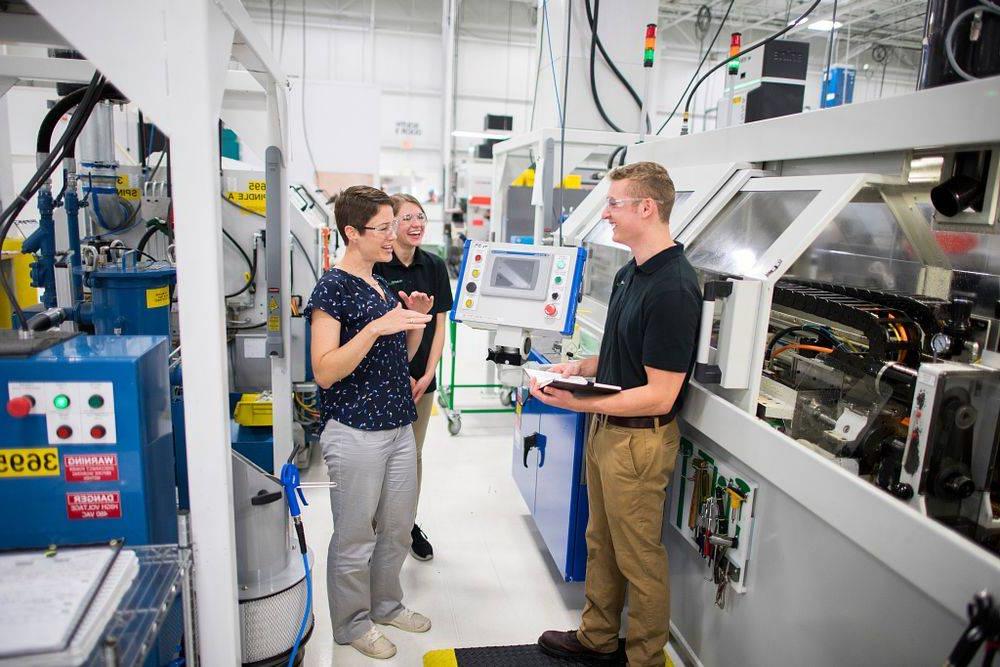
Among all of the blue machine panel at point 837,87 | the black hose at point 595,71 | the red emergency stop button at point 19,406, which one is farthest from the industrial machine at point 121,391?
the blue machine panel at point 837,87

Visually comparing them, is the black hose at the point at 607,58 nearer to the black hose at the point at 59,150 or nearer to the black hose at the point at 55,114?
the black hose at the point at 55,114

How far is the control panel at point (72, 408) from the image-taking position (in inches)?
52.2

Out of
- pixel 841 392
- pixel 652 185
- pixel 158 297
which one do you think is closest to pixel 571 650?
pixel 841 392

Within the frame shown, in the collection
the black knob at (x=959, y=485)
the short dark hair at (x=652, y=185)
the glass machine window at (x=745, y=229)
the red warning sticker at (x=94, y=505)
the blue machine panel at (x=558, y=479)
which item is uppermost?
the short dark hair at (x=652, y=185)

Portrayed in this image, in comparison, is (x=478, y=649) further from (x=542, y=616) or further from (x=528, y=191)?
(x=528, y=191)

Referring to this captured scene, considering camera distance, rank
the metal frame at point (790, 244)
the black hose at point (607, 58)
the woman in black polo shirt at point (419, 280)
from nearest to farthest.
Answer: the metal frame at point (790, 244) → the woman in black polo shirt at point (419, 280) → the black hose at point (607, 58)

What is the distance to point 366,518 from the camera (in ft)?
6.83

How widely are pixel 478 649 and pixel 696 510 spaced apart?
3.13 feet

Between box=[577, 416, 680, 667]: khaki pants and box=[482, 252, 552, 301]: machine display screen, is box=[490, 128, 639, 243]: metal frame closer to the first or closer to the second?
box=[482, 252, 552, 301]: machine display screen

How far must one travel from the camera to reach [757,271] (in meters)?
1.81

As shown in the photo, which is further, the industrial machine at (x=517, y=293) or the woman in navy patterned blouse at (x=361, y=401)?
the industrial machine at (x=517, y=293)

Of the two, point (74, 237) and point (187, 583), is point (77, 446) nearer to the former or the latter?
point (187, 583)

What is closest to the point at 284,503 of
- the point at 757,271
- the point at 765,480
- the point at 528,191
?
the point at 765,480

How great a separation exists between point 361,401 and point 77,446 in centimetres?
80
